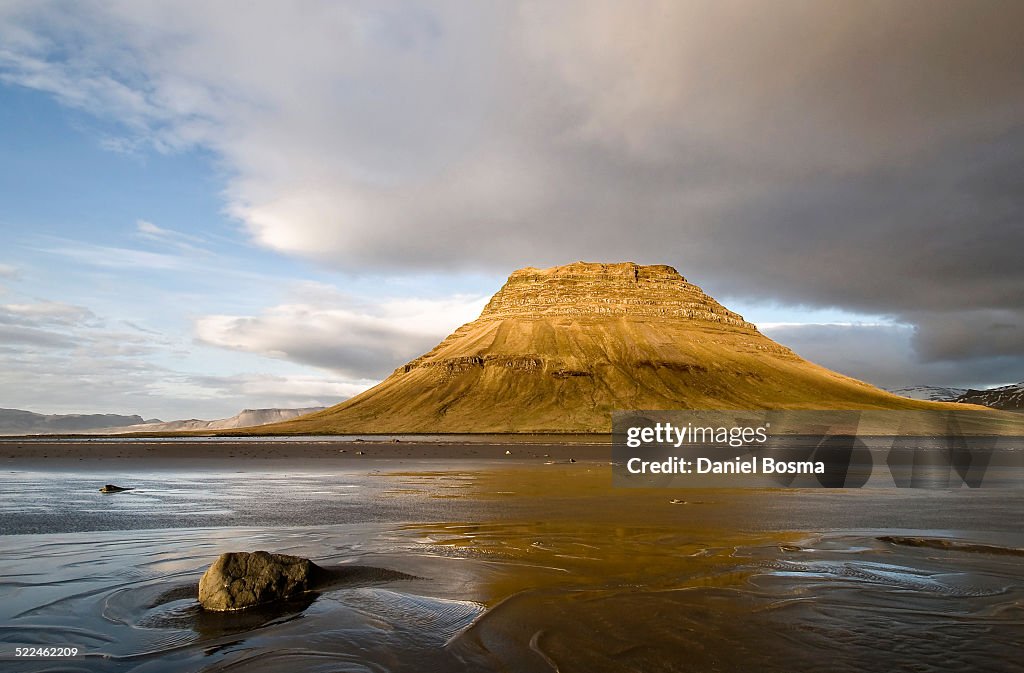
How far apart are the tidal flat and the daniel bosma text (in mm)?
13806

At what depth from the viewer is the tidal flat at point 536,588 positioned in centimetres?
568

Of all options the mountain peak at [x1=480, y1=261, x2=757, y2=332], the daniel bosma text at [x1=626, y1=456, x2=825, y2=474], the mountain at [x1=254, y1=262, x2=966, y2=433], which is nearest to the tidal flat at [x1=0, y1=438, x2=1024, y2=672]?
the daniel bosma text at [x1=626, y1=456, x2=825, y2=474]

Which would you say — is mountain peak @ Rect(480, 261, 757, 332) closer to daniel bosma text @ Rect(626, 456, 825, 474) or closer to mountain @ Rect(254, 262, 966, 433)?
mountain @ Rect(254, 262, 966, 433)

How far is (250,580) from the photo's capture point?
7512 millimetres

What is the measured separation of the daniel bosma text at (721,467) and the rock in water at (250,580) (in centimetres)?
2445

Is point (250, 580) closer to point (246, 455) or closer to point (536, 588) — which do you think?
point (536, 588)

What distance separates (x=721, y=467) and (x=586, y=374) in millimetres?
114637

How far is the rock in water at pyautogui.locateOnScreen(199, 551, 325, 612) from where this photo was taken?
7262 millimetres

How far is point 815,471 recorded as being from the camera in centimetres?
3078

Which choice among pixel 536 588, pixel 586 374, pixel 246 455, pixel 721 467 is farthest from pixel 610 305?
pixel 536 588

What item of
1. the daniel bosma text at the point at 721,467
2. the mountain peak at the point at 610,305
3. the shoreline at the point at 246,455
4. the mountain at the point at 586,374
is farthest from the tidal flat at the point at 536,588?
the mountain peak at the point at 610,305

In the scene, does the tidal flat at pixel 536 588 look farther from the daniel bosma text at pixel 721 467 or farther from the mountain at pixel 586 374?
the mountain at pixel 586 374

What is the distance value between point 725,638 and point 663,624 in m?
0.67

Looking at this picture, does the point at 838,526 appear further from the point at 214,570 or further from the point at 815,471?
the point at 815,471
